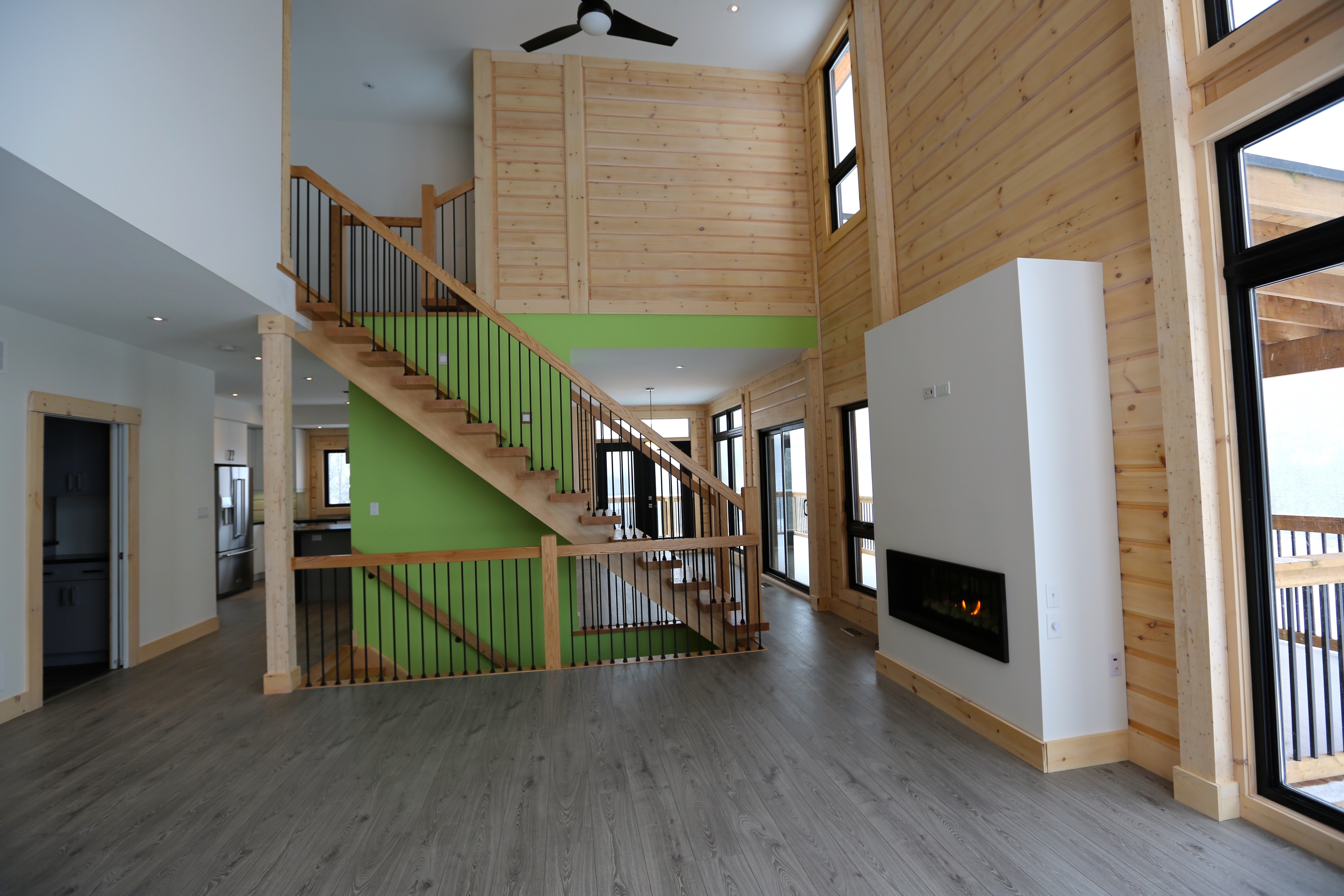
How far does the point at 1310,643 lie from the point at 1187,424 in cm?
91

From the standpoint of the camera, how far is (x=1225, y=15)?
8.60ft

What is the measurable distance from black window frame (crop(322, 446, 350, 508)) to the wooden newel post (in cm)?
897

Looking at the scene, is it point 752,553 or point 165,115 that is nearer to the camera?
point 165,115

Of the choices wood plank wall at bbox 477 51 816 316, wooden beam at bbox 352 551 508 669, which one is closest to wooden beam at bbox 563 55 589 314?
wood plank wall at bbox 477 51 816 316

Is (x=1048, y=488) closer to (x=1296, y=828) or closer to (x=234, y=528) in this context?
(x=1296, y=828)

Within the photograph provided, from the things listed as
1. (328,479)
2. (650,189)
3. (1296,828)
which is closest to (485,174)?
(650,189)

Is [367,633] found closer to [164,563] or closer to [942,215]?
[164,563]

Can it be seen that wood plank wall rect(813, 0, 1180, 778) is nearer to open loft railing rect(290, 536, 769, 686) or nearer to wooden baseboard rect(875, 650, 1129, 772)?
wooden baseboard rect(875, 650, 1129, 772)

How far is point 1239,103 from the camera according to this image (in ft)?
A: 8.03

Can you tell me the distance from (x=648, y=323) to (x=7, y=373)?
4705 mm

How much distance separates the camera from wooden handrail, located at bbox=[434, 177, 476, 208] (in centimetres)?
610

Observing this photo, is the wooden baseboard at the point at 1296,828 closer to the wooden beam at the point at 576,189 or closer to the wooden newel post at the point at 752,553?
the wooden newel post at the point at 752,553

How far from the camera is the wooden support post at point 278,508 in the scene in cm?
446

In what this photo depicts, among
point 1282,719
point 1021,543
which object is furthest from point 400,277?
point 1282,719
